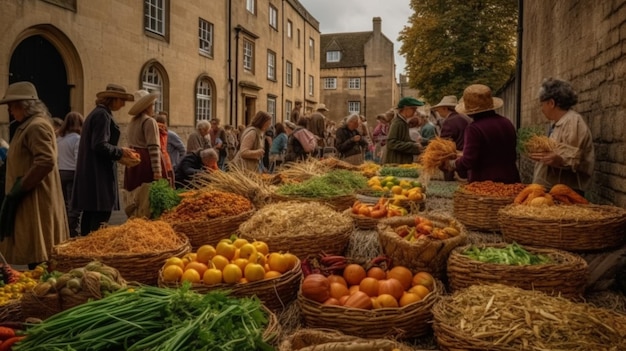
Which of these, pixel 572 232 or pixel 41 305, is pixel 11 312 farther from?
pixel 572 232

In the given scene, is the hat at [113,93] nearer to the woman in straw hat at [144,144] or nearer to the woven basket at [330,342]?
the woman in straw hat at [144,144]

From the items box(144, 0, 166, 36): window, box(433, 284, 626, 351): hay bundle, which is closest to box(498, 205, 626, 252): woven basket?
box(433, 284, 626, 351): hay bundle

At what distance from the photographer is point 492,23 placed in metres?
26.0

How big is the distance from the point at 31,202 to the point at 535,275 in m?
4.52

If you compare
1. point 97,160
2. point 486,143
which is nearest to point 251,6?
point 97,160

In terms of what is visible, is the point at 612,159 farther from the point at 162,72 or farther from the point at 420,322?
the point at 162,72

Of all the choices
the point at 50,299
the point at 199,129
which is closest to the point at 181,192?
the point at 50,299

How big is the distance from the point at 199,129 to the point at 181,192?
581cm

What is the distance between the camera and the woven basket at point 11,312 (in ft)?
11.3

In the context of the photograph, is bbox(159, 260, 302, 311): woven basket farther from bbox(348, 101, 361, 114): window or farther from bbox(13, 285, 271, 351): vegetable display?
bbox(348, 101, 361, 114): window

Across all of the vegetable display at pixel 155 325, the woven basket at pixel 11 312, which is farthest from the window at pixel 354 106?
the vegetable display at pixel 155 325

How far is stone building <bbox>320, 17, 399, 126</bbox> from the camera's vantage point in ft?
148

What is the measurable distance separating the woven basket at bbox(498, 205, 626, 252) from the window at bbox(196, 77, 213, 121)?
1654 centimetres

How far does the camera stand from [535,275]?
2.87m
